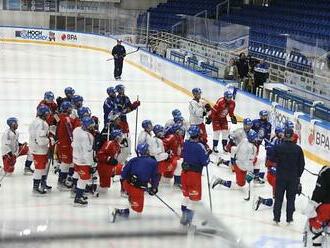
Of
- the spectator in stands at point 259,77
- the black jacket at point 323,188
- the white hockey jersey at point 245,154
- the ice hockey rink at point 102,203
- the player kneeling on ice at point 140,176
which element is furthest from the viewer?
the spectator in stands at point 259,77

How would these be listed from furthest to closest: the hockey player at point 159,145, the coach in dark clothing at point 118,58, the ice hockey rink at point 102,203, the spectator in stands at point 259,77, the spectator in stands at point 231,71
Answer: the coach in dark clothing at point 118,58 < the spectator in stands at point 231,71 < the spectator in stands at point 259,77 < the hockey player at point 159,145 < the ice hockey rink at point 102,203

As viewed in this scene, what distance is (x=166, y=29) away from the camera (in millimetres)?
23344

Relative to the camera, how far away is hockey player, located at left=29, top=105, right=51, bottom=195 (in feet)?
21.2

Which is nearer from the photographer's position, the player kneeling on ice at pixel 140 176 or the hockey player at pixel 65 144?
the player kneeling on ice at pixel 140 176

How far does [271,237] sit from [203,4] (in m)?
22.7

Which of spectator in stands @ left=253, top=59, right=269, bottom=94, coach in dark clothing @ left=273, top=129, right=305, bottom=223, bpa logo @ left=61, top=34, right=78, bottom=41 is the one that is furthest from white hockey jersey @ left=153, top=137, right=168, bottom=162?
bpa logo @ left=61, top=34, right=78, bottom=41

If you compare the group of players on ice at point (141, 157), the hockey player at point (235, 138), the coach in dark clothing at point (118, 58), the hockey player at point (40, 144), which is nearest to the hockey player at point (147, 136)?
the group of players on ice at point (141, 157)

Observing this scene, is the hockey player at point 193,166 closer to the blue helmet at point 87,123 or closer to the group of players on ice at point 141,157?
the group of players on ice at point 141,157

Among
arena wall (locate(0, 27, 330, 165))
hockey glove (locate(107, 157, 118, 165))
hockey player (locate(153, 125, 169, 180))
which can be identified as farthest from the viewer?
arena wall (locate(0, 27, 330, 165))

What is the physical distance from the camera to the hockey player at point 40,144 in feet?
21.2

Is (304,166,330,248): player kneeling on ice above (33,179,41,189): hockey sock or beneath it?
above

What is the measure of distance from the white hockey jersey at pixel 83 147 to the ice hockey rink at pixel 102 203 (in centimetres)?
46

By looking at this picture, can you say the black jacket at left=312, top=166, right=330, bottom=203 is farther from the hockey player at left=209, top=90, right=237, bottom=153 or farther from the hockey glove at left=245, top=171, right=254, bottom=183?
the hockey player at left=209, top=90, right=237, bottom=153

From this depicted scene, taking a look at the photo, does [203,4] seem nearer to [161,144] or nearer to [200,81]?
[200,81]
